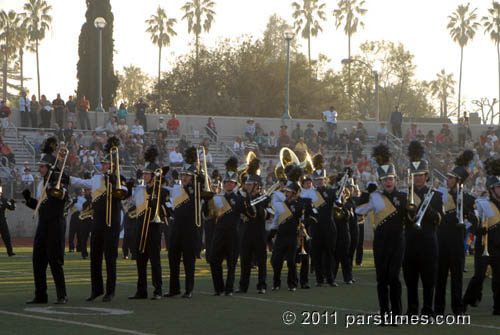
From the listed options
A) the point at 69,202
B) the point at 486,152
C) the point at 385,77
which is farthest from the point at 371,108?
the point at 69,202

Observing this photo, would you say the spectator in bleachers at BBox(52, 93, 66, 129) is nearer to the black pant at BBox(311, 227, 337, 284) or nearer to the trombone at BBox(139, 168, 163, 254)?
the black pant at BBox(311, 227, 337, 284)

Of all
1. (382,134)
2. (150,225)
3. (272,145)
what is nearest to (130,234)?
(150,225)

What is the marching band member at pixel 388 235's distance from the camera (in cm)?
1113

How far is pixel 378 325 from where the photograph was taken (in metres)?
11.2

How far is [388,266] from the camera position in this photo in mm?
11164

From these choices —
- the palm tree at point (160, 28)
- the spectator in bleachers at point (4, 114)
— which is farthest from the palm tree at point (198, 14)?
the spectator in bleachers at point (4, 114)

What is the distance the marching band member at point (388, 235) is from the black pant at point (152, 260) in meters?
3.80

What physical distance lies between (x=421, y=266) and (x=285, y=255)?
452cm

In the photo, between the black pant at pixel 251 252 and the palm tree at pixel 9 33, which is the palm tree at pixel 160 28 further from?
the black pant at pixel 251 252

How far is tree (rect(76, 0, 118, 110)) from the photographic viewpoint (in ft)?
165

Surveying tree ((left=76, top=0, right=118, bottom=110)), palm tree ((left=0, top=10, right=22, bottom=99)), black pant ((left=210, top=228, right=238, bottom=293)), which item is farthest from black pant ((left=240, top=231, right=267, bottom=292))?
palm tree ((left=0, top=10, right=22, bottom=99))

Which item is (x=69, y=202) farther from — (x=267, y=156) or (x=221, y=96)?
(x=221, y=96)

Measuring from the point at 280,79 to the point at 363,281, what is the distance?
3938 centimetres

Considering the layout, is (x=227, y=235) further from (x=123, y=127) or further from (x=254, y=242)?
(x=123, y=127)
